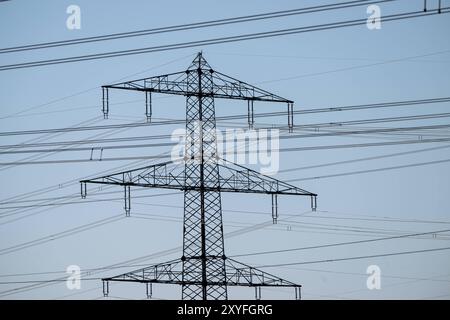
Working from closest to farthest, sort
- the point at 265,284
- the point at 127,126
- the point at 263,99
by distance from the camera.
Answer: the point at 265,284, the point at 263,99, the point at 127,126

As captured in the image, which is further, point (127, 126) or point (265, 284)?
point (127, 126)

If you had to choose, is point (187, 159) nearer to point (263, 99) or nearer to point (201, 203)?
point (201, 203)

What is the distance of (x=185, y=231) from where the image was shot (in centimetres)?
2392

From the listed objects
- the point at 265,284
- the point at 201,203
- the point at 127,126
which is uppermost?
the point at 127,126
